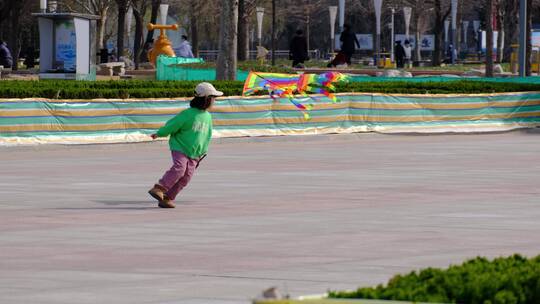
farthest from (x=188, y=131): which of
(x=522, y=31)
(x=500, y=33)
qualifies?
(x=500, y=33)

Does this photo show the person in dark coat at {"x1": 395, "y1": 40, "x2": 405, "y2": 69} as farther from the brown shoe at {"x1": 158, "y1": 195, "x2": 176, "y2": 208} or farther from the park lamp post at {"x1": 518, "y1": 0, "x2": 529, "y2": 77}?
the brown shoe at {"x1": 158, "y1": 195, "x2": 176, "y2": 208}

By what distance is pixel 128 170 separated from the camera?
73.3ft

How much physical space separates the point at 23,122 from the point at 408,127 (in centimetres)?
929

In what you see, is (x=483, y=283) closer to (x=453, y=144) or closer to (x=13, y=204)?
(x=13, y=204)

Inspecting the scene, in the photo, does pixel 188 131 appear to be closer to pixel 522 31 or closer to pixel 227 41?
pixel 227 41

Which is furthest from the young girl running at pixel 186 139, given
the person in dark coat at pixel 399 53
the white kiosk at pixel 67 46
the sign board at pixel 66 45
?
the person in dark coat at pixel 399 53

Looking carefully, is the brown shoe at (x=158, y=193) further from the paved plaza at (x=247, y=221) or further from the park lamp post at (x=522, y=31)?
the park lamp post at (x=522, y=31)

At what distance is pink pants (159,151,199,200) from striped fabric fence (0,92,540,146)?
9.82 m

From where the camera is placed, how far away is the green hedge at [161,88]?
2838 centimetres

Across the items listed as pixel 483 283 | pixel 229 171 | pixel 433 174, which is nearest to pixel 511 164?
pixel 433 174

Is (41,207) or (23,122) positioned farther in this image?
(23,122)

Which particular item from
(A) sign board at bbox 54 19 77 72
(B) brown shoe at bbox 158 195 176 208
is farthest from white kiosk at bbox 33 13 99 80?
(B) brown shoe at bbox 158 195 176 208

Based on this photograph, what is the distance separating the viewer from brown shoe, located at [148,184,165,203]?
16.2 m

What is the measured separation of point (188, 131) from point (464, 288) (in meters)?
10.4
